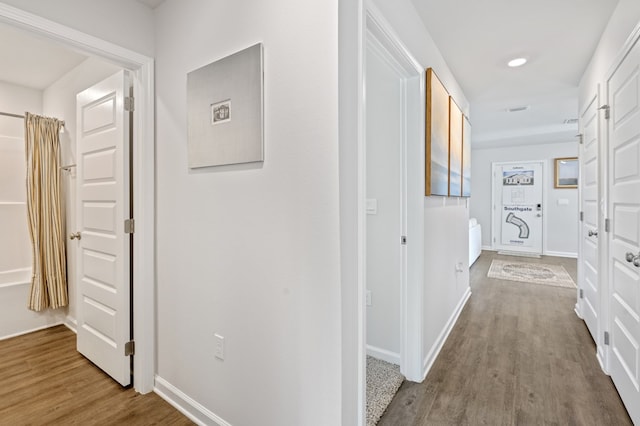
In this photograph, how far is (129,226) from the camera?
2.08 m

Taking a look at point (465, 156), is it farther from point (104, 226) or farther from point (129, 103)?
point (104, 226)

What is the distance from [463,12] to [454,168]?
1272 mm

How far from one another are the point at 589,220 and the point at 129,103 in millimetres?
3878

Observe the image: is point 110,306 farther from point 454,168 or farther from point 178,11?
point 454,168

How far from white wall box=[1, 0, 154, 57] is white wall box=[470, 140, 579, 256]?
24.2 ft

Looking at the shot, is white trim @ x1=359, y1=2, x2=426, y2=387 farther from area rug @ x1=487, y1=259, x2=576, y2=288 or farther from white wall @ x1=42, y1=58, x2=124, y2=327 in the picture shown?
area rug @ x1=487, y1=259, x2=576, y2=288

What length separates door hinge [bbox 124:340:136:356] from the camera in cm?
211

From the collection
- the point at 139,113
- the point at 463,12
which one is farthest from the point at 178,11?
the point at 463,12

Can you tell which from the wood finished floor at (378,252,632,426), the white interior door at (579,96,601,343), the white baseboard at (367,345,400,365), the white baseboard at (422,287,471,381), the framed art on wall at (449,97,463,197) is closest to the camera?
the wood finished floor at (378,252,632,426)

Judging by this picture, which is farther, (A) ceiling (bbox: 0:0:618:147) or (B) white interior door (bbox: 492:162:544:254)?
(B) white interior door (bbox: 492:162:544:254)

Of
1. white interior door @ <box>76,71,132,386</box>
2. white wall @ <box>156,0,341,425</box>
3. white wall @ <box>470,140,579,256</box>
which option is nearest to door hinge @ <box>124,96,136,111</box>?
white interior door @ <box>76,71,132,386</box>

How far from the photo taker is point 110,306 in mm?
2205

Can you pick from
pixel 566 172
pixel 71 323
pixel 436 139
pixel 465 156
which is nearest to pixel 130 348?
pixel 71 323

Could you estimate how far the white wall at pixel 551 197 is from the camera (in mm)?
6676
